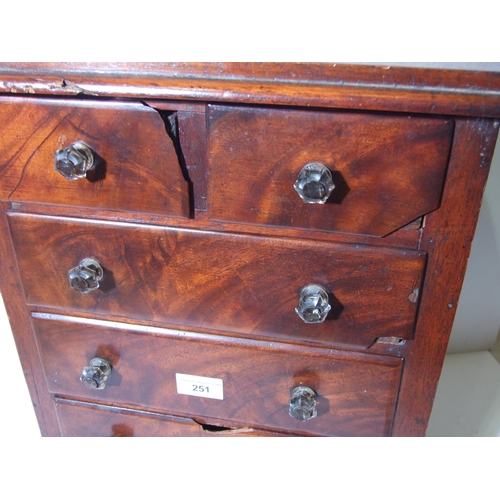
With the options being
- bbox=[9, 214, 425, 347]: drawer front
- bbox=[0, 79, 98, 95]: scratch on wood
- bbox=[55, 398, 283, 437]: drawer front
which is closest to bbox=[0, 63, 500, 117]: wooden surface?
bbox=[0, 79, 98, 95]: scratch on wood

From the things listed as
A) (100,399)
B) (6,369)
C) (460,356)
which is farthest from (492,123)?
(6,369)

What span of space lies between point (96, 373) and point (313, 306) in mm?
417

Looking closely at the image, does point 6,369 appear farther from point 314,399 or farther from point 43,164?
point 314,399

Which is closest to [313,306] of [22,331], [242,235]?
[242,235]

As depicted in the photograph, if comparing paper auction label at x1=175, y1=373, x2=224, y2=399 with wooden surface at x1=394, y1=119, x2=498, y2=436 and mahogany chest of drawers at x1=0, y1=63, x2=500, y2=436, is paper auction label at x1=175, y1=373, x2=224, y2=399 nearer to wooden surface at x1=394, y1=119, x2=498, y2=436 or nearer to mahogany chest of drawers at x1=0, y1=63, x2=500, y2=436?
mahogany chest of drawers at x1=0, y1=63, x2=500, y2=436

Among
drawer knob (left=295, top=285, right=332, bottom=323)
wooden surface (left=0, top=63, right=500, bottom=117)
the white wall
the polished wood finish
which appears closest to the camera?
wooden surface (left=0, top=63, right=500, bottom=117)

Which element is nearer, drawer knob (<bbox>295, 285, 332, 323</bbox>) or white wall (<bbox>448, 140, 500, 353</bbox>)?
drawer knob (<bbox>295, 285, 332, 323</bbox>)

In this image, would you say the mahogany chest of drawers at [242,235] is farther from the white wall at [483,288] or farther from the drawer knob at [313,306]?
the white wall at [483,288]

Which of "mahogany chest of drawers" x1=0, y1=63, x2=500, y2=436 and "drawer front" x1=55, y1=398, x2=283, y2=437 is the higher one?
"mahogany chest of drawers" x1=0, y1=63, x2=500, y2=436

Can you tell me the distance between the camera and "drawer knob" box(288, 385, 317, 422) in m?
0.79

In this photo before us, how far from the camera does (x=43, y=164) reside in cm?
71

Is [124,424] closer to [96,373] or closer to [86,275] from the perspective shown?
[96,373]

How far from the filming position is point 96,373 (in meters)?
0.85

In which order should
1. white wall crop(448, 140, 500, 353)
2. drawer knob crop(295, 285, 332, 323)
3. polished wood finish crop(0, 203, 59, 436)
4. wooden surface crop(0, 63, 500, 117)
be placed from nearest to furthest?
wooden surface crop(0, 63, 500, 117)
drawer knob crop(295, 285, 332, 323)
polished wood finish crop(0, 203, 59, 436)
white wall crop(448, 140, 500, 353)
